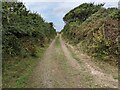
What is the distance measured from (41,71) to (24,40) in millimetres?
8896

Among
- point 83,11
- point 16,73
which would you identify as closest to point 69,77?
point 16,73

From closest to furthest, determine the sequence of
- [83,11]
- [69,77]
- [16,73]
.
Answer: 1. [69,77]
2. [16,73]
3. [83,11]

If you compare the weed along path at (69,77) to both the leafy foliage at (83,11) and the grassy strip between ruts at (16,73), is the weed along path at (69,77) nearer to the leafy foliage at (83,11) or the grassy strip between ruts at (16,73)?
the grassy strip between ruts at (16,73)

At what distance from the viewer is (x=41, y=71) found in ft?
42.2

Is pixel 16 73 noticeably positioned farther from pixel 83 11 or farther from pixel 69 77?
pixel 83 11

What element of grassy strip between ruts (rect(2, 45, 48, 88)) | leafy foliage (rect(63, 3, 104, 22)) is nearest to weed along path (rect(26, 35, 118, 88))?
grassy strip between ruts (rect(2, 45, 48, 88))

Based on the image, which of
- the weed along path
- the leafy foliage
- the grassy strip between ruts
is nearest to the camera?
the weed along path

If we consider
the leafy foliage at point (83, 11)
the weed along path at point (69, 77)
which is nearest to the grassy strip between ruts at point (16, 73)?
the weed along path at point (69, 77)

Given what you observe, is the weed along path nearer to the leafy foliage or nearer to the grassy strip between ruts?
the grassy strip between ruts

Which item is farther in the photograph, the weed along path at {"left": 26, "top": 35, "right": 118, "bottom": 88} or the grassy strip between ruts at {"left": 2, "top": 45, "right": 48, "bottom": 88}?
the grassy strip between ruts at {"left": 2, "top": 45, "right": 48, "bottom": 88}

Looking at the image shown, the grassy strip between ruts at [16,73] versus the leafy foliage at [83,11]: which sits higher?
the leafy foliage at [83,11]

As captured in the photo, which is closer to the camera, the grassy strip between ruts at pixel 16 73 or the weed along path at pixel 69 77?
the weed along path at pixel 69 77

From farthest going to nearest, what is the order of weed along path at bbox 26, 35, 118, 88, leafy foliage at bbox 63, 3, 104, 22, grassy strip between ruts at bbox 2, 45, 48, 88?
1. leafy foliage at bbox 63, 3, 104, 22
2. grassy strip between ruts at bbox 2, 45, 48, 88
3. weed along path at bbox 26, 35, 118, 88

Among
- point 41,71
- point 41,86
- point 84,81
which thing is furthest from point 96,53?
point 41,86
